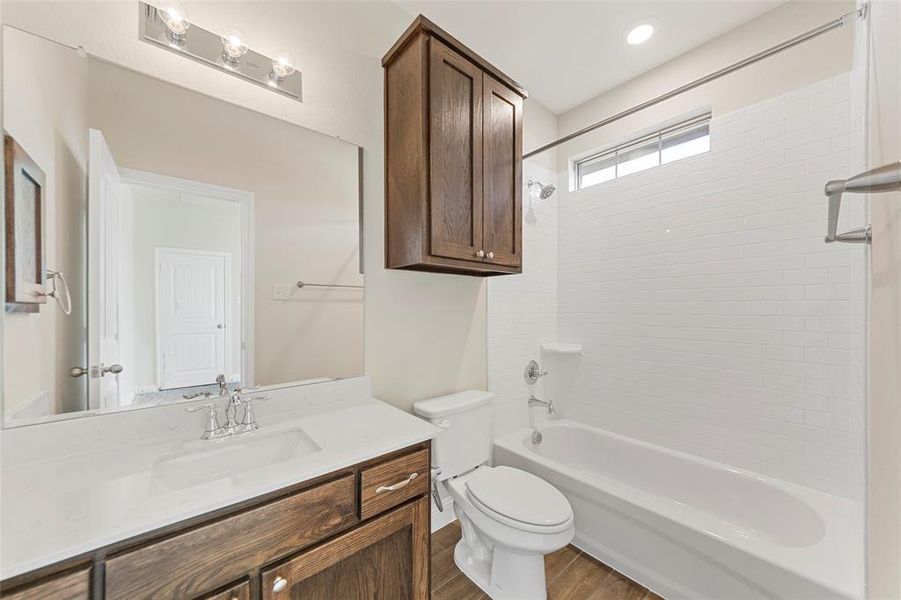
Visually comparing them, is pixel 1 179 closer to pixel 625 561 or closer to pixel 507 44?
pixel 507 44

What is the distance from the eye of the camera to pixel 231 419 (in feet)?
3.79

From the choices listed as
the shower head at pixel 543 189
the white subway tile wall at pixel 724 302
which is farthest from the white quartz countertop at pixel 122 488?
the shower head at pixel 543 189

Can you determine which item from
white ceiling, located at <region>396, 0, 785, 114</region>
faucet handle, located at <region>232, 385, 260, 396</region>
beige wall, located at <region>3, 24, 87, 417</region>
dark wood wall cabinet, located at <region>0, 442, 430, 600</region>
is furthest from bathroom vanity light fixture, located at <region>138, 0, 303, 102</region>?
dark wood wall cabinet, located at <region>0, 442, 430, 600</region>

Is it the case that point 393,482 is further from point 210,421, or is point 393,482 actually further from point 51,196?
point 51,196

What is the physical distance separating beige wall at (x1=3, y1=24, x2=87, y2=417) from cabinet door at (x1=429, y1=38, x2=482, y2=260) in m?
1.10

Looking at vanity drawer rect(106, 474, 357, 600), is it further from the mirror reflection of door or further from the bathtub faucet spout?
the bathtub faucet spout

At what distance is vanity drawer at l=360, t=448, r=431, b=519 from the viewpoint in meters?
0.99

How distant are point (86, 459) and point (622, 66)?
3.04 meters

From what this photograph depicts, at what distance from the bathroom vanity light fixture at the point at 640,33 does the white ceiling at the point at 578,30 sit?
0.03 m

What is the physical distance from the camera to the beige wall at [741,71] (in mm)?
1605

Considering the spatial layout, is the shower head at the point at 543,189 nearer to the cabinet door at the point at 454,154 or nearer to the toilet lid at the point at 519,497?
the cabinet door at the point at 454,154

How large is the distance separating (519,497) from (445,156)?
4.93 ft

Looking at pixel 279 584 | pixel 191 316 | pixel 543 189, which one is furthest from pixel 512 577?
pixel 543 189

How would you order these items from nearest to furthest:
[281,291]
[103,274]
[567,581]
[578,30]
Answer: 1. [103,274]
2. [281,291]
3. [567,581]
4. [578,30]
